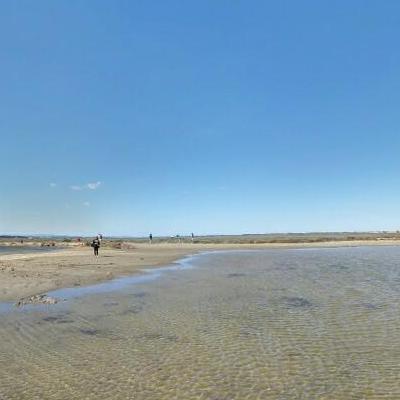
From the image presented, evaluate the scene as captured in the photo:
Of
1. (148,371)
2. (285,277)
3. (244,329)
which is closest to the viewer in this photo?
(148,371)

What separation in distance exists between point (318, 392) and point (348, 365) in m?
1.90

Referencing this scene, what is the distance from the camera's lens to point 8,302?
61.5 ft

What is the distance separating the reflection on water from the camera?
848 cm

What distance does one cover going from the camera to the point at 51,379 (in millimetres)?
9109

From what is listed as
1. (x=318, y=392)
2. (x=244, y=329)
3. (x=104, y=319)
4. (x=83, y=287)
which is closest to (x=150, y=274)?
(x=83, y=287)

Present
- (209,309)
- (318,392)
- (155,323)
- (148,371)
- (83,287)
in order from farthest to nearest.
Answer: (83,287)
(209,309)
(155,323)
(148,371)
(318,392)

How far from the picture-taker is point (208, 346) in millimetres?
11414

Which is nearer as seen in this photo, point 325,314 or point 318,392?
point 318,392

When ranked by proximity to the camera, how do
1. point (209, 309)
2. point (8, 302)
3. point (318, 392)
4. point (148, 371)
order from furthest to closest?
point (8, 302)
point (209, 309)
point (148, 371)
point (318, 392)

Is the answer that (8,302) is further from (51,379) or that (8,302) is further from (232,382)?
(232,382)

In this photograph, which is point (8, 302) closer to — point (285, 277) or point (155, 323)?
point (155, 323)

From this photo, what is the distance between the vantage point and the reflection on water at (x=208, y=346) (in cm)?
848

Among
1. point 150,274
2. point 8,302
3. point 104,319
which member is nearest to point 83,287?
point 8,302

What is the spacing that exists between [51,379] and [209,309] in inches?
326
